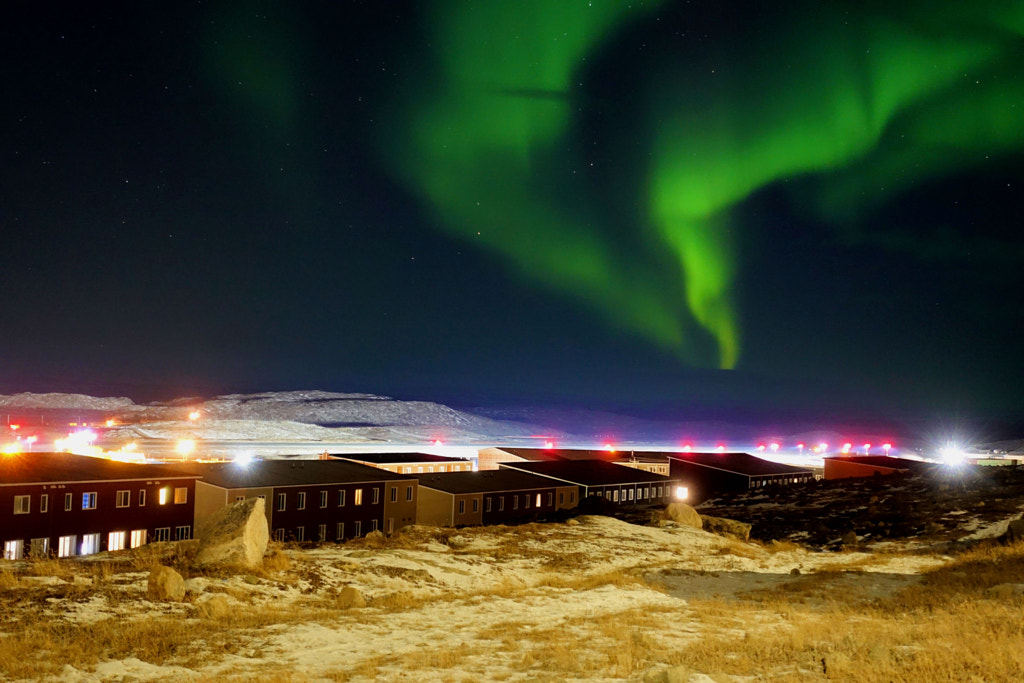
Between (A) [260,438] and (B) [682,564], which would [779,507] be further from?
(A) [260,438]

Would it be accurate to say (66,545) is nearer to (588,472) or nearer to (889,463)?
(588,472)

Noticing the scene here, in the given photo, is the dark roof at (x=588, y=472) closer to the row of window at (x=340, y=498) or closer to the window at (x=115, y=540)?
the row of window at (x=340, y=498)

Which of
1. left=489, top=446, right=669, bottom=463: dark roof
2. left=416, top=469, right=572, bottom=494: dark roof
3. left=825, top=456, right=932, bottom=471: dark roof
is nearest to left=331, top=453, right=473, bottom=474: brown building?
left=489, top=446, right=669, bottom=463: dark roof

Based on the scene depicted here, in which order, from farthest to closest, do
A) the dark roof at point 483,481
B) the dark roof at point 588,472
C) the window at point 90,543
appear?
the dark roof at point 588,472 < the dark roof at point 483,481 < the window at point 90,543

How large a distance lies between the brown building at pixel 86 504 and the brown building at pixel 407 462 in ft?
78.5

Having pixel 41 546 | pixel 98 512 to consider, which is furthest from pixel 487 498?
pixel 41 546

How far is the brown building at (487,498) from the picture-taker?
198 ft

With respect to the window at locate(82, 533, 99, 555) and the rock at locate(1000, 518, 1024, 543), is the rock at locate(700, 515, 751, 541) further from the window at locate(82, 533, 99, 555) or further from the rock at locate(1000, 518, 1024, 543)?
the window at locate(82, 533, 99, 555)

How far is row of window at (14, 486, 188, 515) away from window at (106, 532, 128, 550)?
2.34 ft

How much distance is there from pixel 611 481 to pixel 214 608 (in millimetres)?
58815

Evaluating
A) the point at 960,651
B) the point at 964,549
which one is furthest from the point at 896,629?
the point at 964,549

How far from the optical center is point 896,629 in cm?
1602

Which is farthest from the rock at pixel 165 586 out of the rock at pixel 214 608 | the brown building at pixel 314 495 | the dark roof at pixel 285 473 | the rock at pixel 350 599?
the dark roof at pixel 285 473

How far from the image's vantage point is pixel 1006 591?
19.5 m
